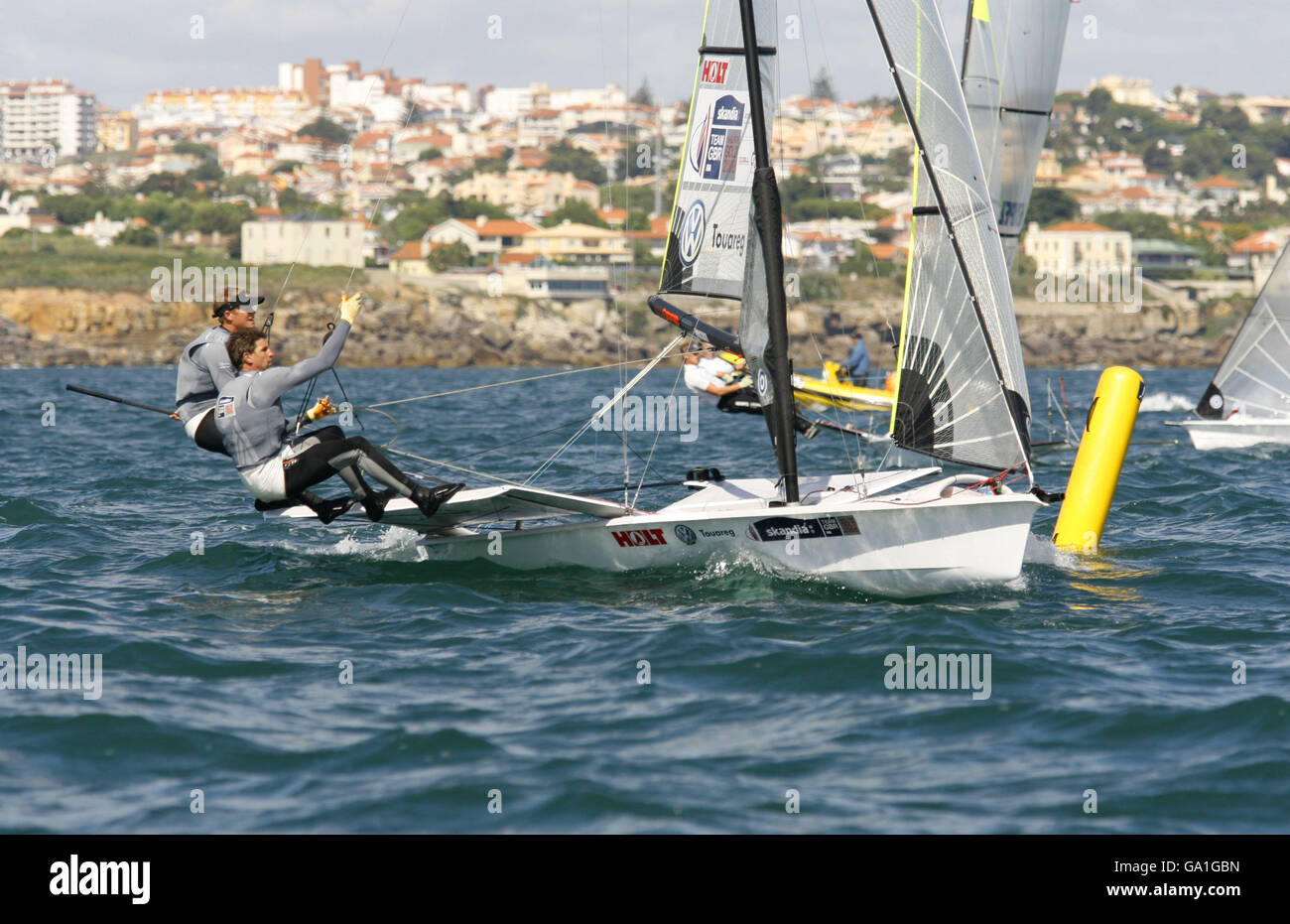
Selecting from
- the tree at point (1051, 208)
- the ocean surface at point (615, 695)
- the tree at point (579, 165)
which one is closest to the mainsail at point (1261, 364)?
the ocean surface at point (615, 695)

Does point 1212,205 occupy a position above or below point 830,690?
above

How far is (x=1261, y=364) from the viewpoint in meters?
18.8

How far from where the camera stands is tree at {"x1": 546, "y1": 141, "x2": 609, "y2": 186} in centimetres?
13900

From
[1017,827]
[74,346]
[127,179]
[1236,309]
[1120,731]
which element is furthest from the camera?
[127,179]

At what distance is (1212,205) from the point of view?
147 metres

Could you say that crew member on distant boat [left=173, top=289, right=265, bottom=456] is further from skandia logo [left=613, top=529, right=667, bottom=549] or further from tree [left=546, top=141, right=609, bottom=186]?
tree [left=546, top=141, right=609, bottom=186]

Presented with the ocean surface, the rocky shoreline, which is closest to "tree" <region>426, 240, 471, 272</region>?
the rocky shoreline

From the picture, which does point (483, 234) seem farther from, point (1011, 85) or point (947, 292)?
point (947, 292)

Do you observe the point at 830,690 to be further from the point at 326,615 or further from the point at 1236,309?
the point at 1236,309

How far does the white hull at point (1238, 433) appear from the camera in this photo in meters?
18.5

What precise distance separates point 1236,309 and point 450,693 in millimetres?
90997

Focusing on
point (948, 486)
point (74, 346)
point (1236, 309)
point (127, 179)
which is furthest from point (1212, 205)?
point (948, 486)
